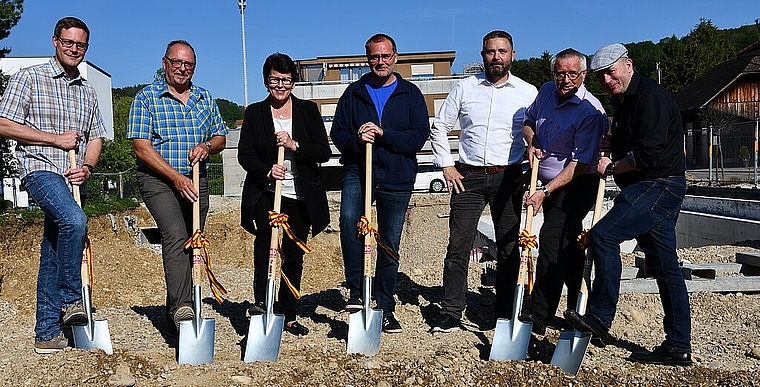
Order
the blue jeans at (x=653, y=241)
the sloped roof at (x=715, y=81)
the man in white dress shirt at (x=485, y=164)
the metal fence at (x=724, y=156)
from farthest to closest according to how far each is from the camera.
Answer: the sloped roof at (x=715, y=81) → the metal fence at (x=724, y=156) → the man in white dress shirt at (x=485, y=164) → the blue jeans at (x=653, y=241)

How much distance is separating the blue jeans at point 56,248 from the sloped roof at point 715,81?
4206 cm

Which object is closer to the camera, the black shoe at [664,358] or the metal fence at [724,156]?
the black shoe at [664,358]

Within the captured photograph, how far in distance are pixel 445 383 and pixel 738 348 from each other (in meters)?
2.47

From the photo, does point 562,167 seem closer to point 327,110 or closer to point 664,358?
point 664,358

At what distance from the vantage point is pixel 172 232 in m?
5.27

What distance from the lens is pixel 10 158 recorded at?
22.8 meters

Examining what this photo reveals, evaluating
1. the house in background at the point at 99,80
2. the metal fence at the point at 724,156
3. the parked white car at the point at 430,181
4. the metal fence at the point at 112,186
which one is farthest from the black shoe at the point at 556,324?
the house in background at the point at 99,80

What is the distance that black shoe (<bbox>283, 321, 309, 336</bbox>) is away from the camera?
5684 mm

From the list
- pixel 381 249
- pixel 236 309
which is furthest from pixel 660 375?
pixel 236 309

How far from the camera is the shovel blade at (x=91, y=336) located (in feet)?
16.2

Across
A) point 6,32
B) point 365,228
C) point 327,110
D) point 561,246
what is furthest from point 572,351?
point 327,110

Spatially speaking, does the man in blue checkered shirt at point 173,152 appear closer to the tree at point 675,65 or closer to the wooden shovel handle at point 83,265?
the wooden shovel handle at point 83,265

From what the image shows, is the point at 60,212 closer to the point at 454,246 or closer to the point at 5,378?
the point at 5,378

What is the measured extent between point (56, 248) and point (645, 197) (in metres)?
4.18
